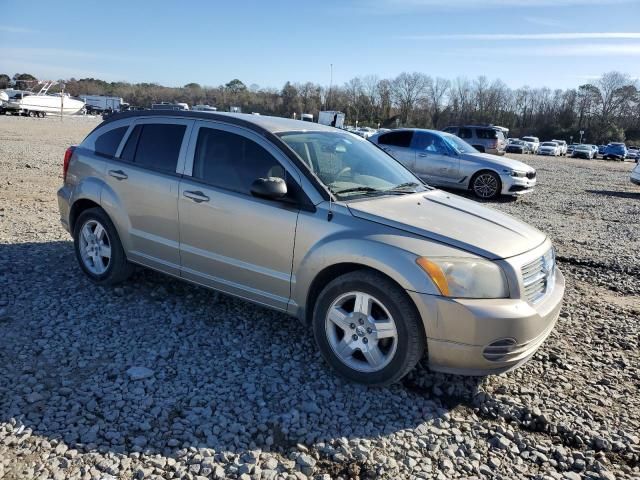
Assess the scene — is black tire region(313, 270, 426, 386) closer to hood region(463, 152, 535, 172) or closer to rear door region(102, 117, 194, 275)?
rear door region(102, 117, 194, 275)

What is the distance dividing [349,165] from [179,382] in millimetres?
2192

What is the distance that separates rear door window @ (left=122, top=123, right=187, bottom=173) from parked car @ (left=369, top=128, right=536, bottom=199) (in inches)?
325

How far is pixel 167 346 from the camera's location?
3947 millimetres

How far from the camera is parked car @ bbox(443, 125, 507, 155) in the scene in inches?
1027

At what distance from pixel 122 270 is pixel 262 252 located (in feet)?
5.84

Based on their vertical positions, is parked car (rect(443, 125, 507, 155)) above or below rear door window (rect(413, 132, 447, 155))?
above

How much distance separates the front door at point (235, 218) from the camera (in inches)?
151

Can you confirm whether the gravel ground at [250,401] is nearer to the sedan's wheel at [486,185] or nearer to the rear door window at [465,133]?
the sedan's wheel at [486,185]

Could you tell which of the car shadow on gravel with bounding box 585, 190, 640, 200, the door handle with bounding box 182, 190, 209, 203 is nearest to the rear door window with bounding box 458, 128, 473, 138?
the car shadow on gravel with bounding box 585, 190, 640, 200

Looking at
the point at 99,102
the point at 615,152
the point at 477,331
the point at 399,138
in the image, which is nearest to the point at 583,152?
the point at 615,152

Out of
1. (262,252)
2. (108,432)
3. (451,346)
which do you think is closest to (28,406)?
(108,432)

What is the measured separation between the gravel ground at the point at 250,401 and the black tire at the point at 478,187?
7.46 meters

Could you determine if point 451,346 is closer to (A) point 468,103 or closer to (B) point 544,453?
(B) point 544,453

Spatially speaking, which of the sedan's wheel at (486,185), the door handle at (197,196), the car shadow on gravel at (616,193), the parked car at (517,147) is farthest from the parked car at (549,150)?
the door handle at (197,196)
